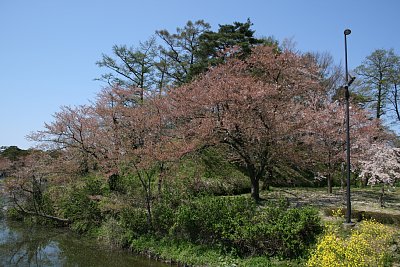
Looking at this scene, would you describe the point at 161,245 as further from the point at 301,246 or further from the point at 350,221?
the point at 350,221

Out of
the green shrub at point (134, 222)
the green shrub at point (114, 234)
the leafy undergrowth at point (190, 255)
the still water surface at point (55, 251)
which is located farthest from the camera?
the green shrub at point (134, 222)

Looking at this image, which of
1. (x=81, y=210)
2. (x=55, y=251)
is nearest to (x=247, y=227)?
(x=55, y=251)

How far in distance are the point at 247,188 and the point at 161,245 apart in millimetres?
8355

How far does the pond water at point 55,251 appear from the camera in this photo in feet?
37.4

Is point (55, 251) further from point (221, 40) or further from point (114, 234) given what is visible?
point (221, 40)

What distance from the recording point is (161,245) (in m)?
11.9

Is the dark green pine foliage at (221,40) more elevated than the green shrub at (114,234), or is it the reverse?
the dark green pine foliage at (221,40)

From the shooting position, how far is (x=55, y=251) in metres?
13.0

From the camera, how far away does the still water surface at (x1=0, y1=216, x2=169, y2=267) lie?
11.4 metres

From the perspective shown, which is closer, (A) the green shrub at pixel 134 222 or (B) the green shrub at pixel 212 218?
(B) the green shrub at pixel 212 218

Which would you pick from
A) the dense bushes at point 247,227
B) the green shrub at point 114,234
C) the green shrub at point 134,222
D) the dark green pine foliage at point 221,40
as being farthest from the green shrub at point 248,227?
the dark green pine foliage at point 221,40

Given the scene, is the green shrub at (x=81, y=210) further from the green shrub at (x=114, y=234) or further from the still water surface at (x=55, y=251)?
the green shrub at (x=114, y=234)

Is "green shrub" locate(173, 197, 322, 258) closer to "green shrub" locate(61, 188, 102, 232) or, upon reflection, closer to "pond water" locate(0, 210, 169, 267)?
"pond water" locate(0, 210, 169, 267)

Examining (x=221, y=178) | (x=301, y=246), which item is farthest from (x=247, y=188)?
(x=301, y=246)
